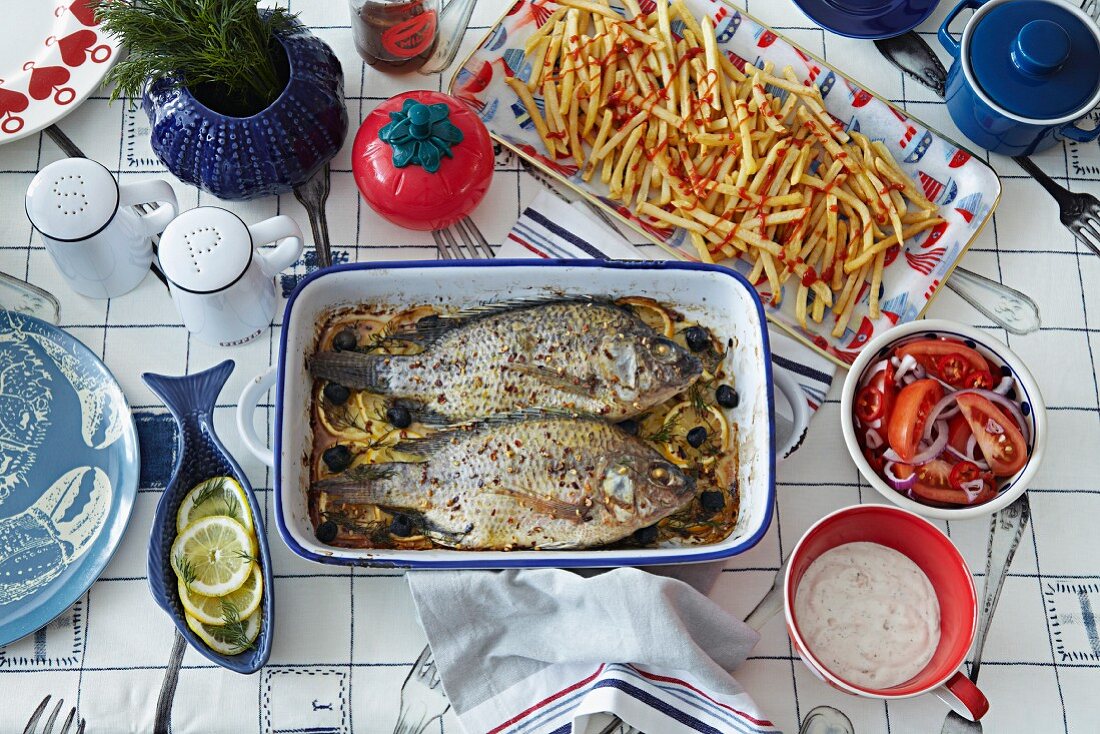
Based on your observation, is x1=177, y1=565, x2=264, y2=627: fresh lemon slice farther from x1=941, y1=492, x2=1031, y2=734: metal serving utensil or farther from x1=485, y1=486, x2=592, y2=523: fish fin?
x1=941, y1=492, x2=1031, y2=734: metal serving utensil

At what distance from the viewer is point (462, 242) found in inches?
79.6

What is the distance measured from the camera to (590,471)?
177 centimetres

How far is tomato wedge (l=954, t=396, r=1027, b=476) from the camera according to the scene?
1757mm

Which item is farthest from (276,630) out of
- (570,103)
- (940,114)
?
(940,114)

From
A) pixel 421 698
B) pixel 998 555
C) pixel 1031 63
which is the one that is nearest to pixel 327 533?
pixel 421 698

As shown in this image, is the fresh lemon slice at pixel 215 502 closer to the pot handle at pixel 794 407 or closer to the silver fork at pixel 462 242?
the silver fork at pixel 462 242

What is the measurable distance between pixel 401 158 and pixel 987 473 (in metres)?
1.22

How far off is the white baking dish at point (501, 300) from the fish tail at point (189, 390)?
3.4 inches

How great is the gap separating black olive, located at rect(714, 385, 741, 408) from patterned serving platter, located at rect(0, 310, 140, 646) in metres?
1.12

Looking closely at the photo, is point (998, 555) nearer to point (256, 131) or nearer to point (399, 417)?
point (399, 417)

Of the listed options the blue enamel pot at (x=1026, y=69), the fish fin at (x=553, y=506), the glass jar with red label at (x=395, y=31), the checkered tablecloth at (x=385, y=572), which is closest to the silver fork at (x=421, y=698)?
the checkered tablecloth at (x=385, y=572)

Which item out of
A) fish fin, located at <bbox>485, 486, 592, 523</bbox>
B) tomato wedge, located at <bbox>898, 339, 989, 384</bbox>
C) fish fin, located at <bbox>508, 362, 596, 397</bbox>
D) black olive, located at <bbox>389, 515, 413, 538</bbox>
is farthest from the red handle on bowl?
black olive, located at <bbox>389, 515, 413, 538</bbox>

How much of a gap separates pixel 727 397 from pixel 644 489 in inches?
10.1

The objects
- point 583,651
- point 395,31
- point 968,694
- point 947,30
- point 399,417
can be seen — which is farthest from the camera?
point 947,30
